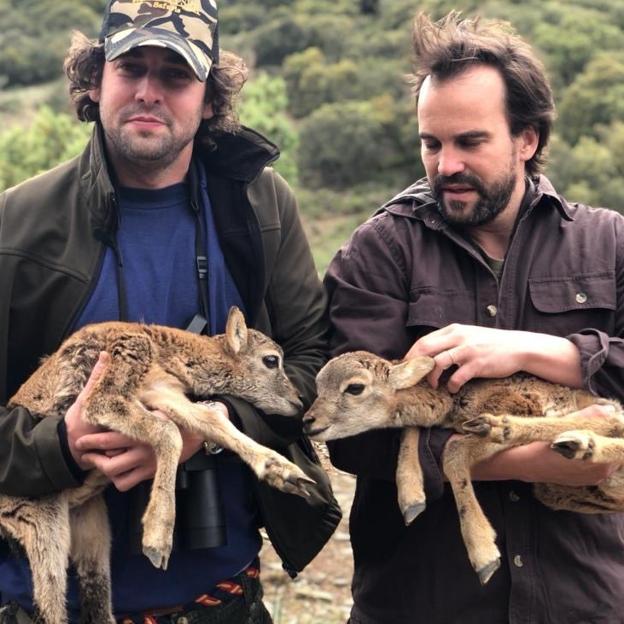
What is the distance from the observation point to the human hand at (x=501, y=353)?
4.70 meters

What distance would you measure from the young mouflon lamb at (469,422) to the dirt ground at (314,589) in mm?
4335

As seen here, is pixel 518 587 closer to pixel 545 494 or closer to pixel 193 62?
pixel 545 494

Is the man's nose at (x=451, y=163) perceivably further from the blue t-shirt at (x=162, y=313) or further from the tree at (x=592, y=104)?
the tree at (x=592, y=104)

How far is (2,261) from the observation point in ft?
15.5

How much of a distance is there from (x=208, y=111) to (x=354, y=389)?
1.76 meters

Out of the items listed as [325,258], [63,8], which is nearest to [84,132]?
[325,258]

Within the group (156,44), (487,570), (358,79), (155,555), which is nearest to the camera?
(155,555)

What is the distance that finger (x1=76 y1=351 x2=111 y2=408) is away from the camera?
467cm

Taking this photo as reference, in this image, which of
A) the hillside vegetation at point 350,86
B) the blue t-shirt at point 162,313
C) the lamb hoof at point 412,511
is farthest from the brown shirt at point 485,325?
the hillside vegetation at point 350,86

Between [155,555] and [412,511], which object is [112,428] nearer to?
[155,555]

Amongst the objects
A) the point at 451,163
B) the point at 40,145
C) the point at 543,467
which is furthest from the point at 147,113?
the point at 40,145

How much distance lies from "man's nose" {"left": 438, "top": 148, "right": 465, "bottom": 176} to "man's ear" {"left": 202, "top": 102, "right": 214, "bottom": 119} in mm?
1362

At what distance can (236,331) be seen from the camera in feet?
16.7

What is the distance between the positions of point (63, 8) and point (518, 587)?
8298 cm
